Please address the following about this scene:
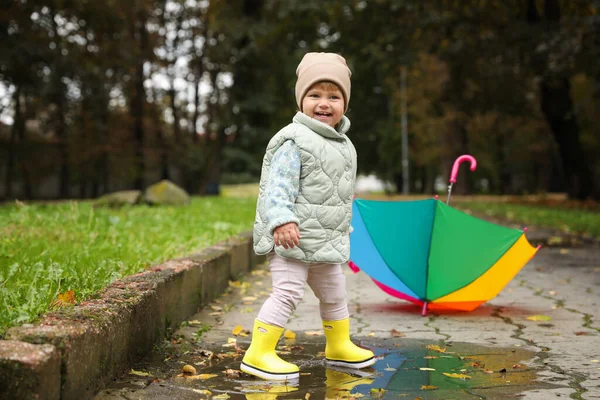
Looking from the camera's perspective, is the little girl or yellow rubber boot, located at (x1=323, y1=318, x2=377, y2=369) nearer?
the little girl

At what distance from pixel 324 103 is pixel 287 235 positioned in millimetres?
793

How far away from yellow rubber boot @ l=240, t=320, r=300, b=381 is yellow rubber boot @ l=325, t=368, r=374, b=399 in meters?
0.18

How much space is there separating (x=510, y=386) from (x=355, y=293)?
361 cm

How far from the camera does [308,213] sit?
13.1ft

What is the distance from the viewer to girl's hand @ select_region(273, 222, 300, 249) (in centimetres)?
379

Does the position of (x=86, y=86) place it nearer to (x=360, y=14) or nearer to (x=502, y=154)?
(x=360, y=14)

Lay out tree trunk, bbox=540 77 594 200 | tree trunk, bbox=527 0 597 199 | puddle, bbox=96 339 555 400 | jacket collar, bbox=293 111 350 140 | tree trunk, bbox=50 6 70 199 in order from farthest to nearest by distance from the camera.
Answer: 1. tree trunk, bbox=50 6 70 199
2. tree trunk, bbox=540 77 594 200
3. tree trunk, bbox=527 0 597 199
4. jacket collar, bbox=293 111 350 140
5. puddle, bbox=96 339 555 400

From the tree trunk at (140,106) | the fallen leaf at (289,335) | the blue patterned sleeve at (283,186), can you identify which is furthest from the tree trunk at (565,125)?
the tree trunk at (140,106)

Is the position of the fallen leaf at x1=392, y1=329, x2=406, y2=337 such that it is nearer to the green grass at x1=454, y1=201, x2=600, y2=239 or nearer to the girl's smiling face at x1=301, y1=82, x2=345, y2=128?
the girl's smiling face at x1=301, y1=82, x2=345, y2=128

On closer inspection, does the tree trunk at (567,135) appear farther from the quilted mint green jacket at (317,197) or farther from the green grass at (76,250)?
the quilted mint green jacket at (317,197)

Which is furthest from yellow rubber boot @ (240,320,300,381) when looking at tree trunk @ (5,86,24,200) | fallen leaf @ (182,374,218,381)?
tree trunk @ (5,86,24,200)

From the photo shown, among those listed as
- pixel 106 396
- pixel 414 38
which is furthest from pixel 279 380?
pixel 414 38

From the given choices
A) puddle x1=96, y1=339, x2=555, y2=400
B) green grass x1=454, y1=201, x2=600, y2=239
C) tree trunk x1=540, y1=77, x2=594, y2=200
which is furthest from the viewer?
tree trunk x1=540, y1=77, x2=594, y2=200

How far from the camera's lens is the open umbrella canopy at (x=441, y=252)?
564cm
